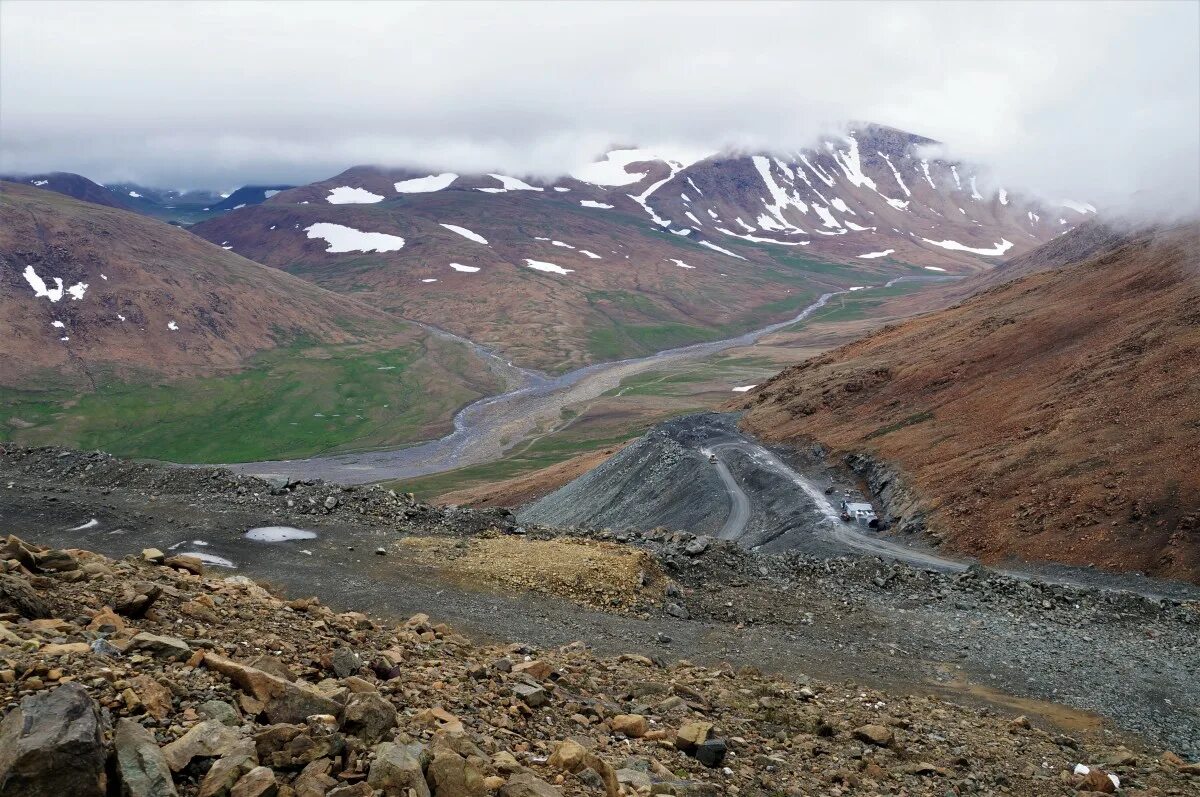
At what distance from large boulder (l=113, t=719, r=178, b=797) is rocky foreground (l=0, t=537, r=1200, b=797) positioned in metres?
0.02

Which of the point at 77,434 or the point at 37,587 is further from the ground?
the point at 37,587

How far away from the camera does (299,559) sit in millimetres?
26938

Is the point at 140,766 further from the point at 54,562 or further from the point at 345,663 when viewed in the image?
the point at 54,562

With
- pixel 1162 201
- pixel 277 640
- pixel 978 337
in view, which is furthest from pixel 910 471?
pixel 1162 201

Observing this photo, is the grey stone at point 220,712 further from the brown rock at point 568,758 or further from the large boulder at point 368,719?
the brown rock at point 568,758

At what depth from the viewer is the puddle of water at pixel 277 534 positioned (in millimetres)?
28805

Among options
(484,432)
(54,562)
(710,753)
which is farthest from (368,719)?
(484,432)

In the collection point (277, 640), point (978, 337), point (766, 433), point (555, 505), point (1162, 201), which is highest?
point (1162, 201)

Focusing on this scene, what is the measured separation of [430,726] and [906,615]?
22.8 m

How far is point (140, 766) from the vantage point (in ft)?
26.6

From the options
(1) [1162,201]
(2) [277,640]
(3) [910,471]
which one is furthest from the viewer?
(1) [1162,201]

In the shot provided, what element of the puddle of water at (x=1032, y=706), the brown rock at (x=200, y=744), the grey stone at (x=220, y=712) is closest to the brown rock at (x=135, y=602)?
the grey stone at (x=220, y=712)

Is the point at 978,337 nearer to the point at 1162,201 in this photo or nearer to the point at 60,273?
the point at 1162,201

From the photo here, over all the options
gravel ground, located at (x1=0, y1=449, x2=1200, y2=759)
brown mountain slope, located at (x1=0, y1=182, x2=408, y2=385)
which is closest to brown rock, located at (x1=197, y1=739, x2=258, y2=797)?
gravel ground, located at (x1=0, y1=449, x2=1200, y2=759)
